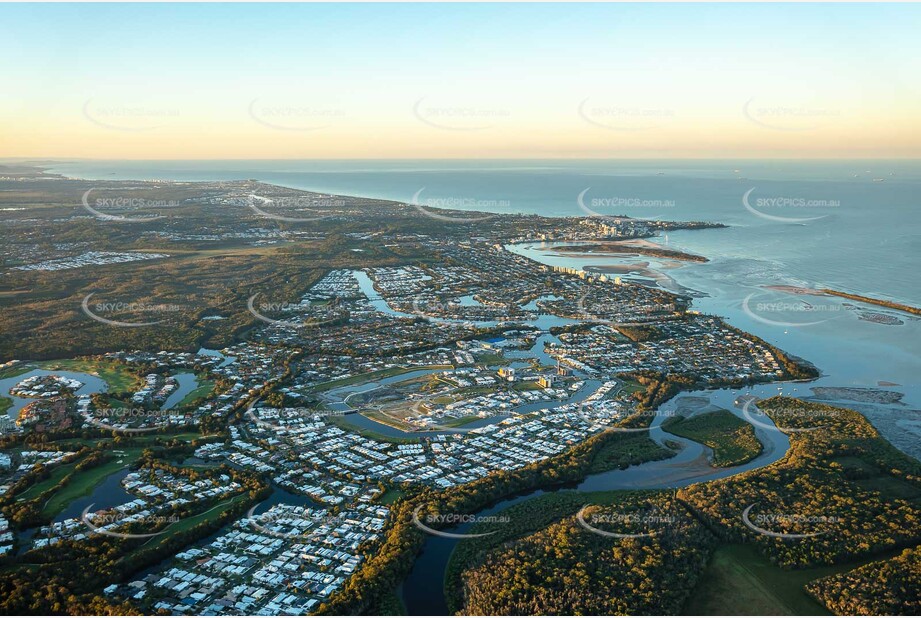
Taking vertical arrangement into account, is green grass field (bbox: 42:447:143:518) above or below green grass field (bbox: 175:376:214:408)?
below

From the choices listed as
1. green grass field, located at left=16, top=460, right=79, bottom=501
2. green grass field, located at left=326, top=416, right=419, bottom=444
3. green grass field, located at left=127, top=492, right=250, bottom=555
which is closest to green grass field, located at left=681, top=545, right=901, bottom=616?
green grass field, located at left=326, top=416, right=419, bottom=444

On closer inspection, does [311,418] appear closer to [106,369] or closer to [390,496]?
[390,496]

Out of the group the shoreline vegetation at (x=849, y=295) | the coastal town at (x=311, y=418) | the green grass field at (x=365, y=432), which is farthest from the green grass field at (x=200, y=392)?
the shoreline vegetation at (x=849, y=295)

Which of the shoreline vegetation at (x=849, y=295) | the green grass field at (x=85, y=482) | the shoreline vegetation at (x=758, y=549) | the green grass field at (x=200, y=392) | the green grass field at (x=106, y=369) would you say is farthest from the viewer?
the shoreline vegetation at (x=849, y=295)

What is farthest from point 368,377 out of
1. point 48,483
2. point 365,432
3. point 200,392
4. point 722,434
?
point 722,434

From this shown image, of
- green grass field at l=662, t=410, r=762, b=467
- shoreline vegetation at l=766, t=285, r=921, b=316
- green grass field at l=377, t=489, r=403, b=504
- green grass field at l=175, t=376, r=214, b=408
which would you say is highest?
shoreline vegetation at l=766, t=285, r=921, b=316

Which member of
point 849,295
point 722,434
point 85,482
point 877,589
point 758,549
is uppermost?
point 849,295

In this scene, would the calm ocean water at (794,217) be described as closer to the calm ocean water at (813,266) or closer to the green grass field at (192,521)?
the calm ocean water at (813,266)

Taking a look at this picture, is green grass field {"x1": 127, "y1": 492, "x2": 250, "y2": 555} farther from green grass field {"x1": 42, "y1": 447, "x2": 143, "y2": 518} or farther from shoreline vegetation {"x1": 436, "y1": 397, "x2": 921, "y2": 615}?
shoreline vegetation {"x1": 436, "y1": 397, "x2": 921, "y2": 615}

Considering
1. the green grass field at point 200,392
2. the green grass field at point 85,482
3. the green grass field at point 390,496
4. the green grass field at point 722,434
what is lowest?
the green grass field at point 85,482
